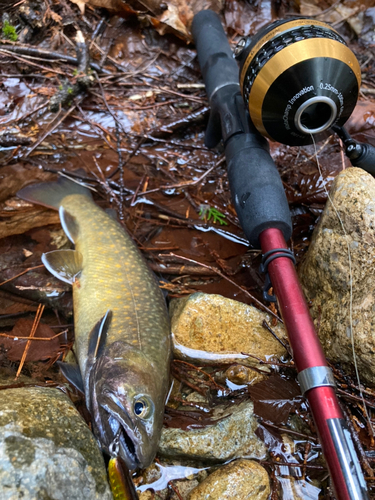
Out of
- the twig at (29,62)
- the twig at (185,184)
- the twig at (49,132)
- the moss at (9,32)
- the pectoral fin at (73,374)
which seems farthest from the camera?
the moss at (9,32)

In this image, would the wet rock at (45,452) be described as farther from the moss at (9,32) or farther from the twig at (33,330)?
the moss at (9,32)

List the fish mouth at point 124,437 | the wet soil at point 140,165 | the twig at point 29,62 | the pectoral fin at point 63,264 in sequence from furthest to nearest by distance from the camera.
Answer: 1. the twig at point 29,62
2. the pectoral fin at point 63,264
3. the wet soil at point 140,165
4. the fish mouth at point 124,437

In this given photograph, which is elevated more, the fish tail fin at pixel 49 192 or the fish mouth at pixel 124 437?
the fish tail fin at pixel 49 192

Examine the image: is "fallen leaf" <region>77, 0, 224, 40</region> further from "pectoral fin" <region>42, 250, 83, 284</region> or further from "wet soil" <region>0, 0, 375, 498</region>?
"pectoral fin" <region>42, 250, 83, 284</region>

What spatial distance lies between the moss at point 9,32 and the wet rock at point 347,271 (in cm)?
452

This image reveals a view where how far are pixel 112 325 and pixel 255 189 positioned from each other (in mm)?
1379

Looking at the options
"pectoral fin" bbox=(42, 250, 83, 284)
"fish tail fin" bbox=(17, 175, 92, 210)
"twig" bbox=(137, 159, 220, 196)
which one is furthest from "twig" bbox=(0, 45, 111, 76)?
"pectoral fin" bbox=(42, 250, 83, 284)

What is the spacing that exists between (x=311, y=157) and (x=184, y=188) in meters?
1.29

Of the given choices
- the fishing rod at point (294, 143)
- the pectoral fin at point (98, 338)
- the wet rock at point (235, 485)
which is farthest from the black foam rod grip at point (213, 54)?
the wet rock at point (235, 485)

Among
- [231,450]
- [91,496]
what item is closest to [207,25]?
[231,450]

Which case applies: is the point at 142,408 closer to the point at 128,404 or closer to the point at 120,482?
the point at 128,404

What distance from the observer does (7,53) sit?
4711 millimetres

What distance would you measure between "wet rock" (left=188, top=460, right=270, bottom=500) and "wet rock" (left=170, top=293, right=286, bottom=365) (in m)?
0.76

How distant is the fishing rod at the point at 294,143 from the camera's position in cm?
171
